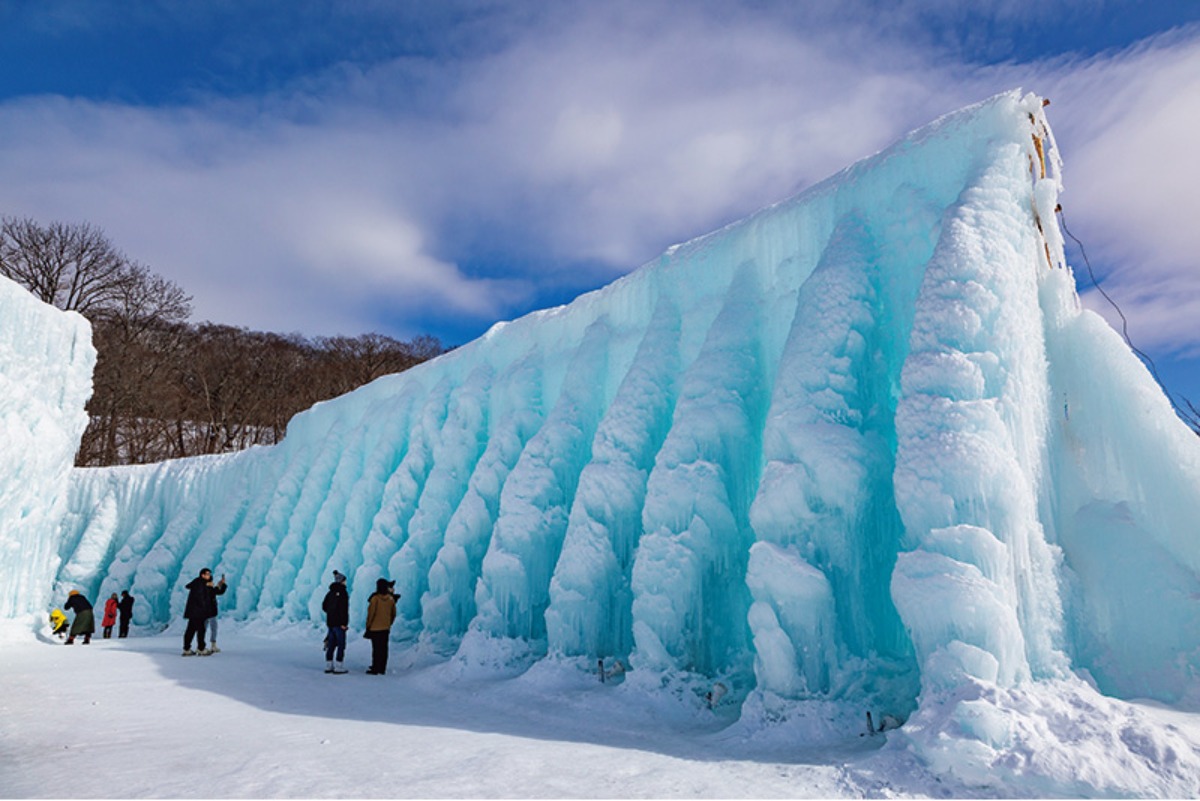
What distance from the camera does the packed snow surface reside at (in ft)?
15.8

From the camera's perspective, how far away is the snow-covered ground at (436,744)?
409cm

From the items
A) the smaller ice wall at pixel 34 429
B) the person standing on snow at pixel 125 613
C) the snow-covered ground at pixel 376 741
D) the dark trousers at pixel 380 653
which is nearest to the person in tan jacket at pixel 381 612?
the dark trousers at pixel 380 653

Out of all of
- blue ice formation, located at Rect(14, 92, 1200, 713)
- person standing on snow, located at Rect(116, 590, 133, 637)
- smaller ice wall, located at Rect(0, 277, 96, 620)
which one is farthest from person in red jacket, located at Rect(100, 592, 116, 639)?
blue ice formation, located at Rect(14, 92, 1200, 713)

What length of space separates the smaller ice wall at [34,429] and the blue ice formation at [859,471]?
846 cm

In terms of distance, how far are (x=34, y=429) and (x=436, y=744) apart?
45.3 ft

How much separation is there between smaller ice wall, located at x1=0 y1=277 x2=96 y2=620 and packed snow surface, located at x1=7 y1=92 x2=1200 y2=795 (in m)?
9.02

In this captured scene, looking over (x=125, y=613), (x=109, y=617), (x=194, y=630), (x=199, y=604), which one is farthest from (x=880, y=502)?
(x=125, y=613)

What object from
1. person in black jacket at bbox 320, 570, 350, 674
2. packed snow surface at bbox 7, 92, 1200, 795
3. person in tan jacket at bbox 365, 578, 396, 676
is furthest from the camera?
person in black jacket at bbox 320, 570, 350, 674

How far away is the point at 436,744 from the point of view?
527 cm

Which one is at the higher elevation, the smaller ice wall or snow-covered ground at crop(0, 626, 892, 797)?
the smaller ice wall

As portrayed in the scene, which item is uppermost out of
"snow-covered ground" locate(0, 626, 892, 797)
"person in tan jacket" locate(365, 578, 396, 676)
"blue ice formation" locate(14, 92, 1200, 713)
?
"blue ice formation" locate(14, 92, 1200, 713)

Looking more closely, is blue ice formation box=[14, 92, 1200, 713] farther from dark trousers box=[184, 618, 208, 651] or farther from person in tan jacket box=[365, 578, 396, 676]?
dark trousers box=[184, 618, 208, 651]

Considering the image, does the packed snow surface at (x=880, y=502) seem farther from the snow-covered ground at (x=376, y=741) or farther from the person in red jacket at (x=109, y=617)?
the person in red jacket at (x=109, y=617)

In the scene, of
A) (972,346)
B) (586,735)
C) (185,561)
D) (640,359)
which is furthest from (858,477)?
(185,561)
